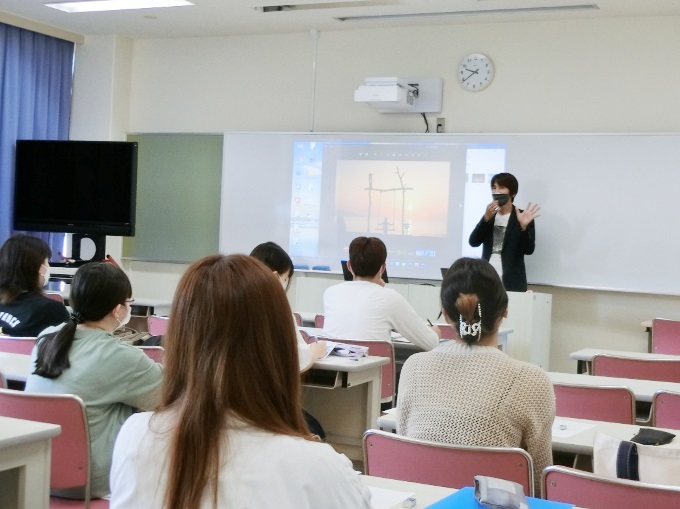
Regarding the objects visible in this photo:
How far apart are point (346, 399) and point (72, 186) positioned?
4488 millimetres

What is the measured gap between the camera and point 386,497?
6.69ft

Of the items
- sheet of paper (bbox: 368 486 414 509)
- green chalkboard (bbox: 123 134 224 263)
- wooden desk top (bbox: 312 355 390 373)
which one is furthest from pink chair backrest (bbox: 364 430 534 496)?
green chalkboard (bbox: 123 134 224 263)

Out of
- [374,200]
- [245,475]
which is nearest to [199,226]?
[374,200]

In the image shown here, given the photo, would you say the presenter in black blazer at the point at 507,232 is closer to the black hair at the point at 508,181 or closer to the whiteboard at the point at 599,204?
the black hair at the point at 508,181

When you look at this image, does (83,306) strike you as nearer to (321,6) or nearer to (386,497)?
(386,497)

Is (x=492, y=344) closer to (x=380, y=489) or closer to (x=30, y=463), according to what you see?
(x=380, y=489)

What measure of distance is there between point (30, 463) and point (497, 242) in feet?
16.8

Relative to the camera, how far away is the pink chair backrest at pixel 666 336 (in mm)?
5754

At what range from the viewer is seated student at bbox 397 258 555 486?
8.22 ft

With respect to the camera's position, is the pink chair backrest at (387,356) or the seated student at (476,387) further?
the pink chair backrest at (387,356)

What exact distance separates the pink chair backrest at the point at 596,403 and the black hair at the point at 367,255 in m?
1.65

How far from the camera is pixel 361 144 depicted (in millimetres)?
7805

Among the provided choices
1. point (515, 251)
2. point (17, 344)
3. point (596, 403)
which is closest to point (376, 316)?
point (596, 403)

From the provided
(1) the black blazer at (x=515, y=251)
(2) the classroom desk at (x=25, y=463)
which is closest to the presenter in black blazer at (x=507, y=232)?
(1) the black blazer at (x=515, y=251)
